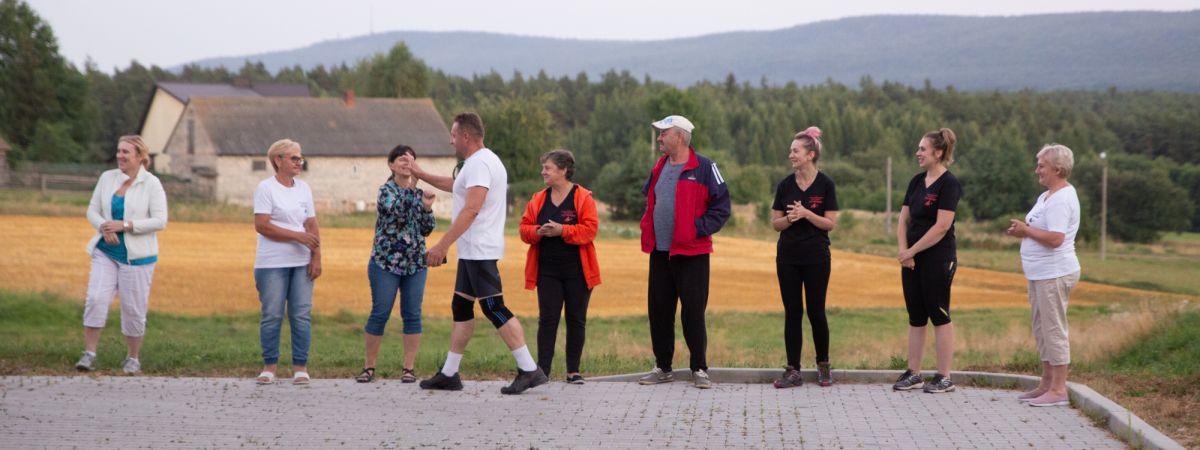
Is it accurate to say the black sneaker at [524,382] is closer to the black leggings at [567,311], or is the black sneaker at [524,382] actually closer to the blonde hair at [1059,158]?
the black leggings at [567,311]

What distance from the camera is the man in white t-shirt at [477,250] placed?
9.71 metres

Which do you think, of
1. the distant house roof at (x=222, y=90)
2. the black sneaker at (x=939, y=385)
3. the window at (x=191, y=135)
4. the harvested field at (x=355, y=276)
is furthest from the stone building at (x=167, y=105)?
the black sneaker at (x=939, y=385)

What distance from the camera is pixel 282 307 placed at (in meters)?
10.5

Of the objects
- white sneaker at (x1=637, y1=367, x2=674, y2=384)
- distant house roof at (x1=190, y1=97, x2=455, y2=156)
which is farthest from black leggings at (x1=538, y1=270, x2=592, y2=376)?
distant house roof at (x1=190, y1=97, x2=455, y2=156)

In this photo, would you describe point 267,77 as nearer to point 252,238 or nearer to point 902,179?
point 902,179

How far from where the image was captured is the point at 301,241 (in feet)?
34.1

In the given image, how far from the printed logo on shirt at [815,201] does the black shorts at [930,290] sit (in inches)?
34.1

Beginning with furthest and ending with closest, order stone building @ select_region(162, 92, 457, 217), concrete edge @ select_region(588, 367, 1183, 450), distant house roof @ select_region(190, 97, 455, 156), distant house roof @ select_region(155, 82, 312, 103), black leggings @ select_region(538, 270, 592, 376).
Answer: distant house roof @ select_region(155, 82, 312, 103), distant house roof @ select_region(190, 97, 455, 156), stone building @ select_region(162, 92, 457, 217), black leggings @ select_region(538, 270, 592, 376), concrete edge @ select_region(588, 367, 1183, 450)

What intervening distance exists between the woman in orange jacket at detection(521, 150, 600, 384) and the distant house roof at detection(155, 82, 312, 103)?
7062 centimetres

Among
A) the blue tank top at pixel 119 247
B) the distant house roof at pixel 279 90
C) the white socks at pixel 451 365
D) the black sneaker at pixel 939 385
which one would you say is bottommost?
the black sneaker at pixel 939 385

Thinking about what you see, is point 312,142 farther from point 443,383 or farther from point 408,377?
point 443,383

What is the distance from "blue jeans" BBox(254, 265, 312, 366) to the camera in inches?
408

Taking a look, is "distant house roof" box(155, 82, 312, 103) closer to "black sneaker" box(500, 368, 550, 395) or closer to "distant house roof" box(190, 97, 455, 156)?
"distant house roof" box(190, 97, 455, 156)

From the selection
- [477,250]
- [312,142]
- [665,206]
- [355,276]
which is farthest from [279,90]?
[477,250]
